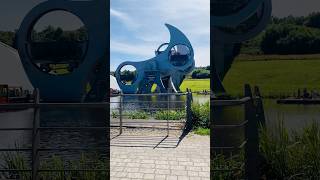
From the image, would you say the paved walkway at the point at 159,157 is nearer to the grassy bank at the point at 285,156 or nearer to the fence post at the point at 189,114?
the fence post at the point at 189,114

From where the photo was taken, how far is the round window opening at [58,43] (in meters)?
3.54

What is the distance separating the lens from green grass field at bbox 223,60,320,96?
10.8 ft

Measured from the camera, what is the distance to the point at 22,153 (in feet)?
11.0

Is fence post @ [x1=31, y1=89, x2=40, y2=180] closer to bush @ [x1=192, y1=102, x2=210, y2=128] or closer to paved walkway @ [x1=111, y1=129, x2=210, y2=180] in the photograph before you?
paved walkway @ [x1=111, y1=129, x2=210, y2=180]

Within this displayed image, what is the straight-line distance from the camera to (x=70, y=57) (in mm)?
3566

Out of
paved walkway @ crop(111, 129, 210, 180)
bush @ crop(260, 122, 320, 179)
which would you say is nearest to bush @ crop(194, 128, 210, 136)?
paved walkway @ crop(111, 129, 210, 180)

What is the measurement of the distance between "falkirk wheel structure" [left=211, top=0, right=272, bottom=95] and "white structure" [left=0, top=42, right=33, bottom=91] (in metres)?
1.68

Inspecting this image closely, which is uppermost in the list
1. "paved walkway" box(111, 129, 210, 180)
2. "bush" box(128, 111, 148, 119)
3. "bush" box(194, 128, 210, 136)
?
"bush" box(128, 111, 148, 119)

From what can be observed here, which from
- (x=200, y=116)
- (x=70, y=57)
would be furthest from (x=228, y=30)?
(x=200, y=116)

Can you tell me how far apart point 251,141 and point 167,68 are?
12437mm

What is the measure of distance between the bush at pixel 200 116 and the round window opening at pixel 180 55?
251 inches

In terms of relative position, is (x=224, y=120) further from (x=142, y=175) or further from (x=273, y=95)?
(x=142, y=175)

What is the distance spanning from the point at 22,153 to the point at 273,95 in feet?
7.17

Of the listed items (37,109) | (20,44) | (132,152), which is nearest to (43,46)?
(20,44)
